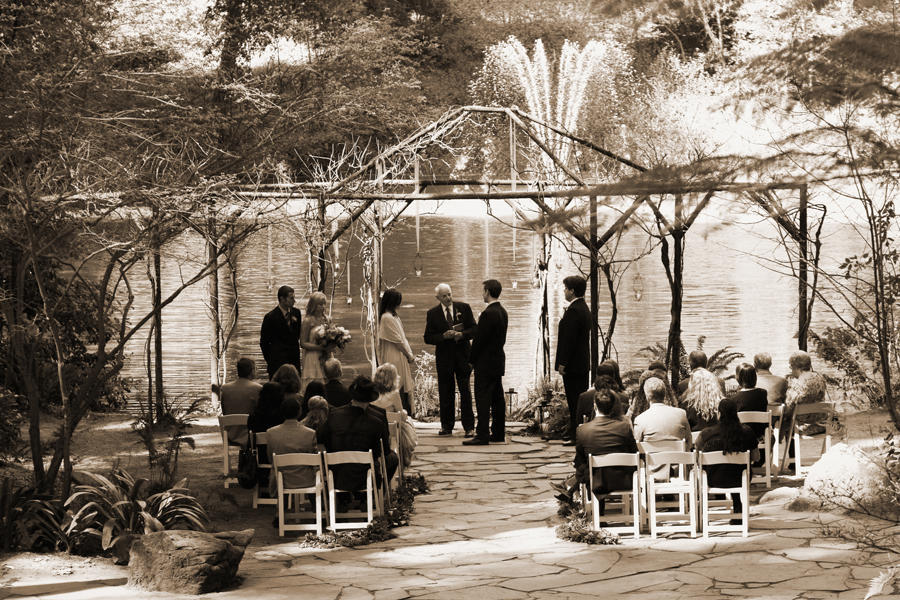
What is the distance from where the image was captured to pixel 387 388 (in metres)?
10.2

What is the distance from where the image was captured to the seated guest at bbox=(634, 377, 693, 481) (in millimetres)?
8695

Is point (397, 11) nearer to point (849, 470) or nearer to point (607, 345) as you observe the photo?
point (607, 345)

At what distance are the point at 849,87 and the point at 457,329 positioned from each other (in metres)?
8.99

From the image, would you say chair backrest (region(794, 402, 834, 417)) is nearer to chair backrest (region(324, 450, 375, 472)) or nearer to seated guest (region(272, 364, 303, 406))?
chair backrest (region(324, 450, 375, 472))

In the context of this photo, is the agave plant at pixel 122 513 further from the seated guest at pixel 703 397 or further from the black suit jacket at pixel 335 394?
the seated guest at pixel 703 397

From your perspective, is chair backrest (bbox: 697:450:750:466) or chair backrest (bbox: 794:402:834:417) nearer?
chair backrest (bbox: 697:450:750:466)

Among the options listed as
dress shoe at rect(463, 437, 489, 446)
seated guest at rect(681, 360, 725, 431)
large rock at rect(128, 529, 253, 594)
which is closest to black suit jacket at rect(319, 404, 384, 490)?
large rock at rect(128, 529, 253, 594)

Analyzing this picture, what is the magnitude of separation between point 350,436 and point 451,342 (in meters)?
3.80

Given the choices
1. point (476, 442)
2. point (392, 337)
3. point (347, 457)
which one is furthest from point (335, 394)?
point (476, 442)

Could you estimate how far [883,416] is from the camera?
43.3 ft

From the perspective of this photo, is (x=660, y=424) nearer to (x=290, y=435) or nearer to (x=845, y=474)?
(x=845, y=474)

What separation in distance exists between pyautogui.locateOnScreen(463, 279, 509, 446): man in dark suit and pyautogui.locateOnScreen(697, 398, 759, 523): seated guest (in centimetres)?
362

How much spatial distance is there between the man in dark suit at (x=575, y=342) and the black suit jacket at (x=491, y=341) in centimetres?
64

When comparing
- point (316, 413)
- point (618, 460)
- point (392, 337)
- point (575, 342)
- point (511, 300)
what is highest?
point (511, 300)
